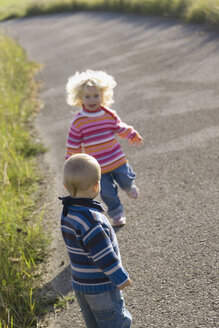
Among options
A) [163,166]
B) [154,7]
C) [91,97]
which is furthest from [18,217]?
[154,7]

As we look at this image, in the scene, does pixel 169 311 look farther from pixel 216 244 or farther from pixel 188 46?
pixel 188 46

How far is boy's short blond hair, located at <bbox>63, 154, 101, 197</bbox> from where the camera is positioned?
2.70 meters

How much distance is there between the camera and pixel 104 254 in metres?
2.70

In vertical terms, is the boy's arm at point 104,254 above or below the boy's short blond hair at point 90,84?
below

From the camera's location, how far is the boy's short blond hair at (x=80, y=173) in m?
2.70

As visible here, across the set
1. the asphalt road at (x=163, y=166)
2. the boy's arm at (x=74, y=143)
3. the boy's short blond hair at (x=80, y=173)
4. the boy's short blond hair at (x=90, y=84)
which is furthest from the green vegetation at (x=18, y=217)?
the boy's short blond hair at (x=80, y=173)

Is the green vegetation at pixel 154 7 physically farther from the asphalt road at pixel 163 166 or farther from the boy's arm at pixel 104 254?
the boy's arm at pixel 104 254

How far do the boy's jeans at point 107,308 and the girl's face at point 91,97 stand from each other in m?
2.00

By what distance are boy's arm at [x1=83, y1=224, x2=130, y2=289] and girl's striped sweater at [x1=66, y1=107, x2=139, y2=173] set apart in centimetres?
185

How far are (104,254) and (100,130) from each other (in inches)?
78.5

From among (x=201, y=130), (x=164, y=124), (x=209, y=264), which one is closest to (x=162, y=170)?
(x=201, y=130)

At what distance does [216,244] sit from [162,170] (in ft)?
6.15

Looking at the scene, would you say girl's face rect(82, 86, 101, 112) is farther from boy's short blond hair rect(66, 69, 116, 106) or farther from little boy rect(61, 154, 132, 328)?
little boy rect(61, 154, 132, 328)

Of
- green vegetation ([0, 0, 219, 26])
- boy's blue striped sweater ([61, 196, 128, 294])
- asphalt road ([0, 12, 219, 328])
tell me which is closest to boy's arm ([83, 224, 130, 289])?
boy's blue striped sweater ([61, 196, 128, 294])
